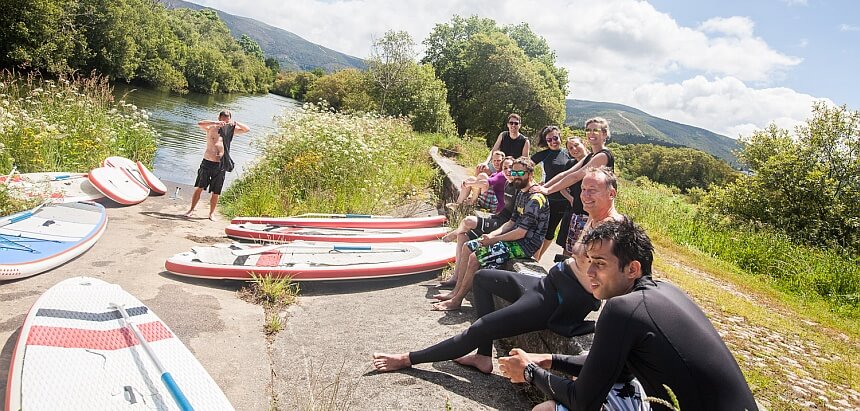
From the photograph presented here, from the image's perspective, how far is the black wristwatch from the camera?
8.07 ft

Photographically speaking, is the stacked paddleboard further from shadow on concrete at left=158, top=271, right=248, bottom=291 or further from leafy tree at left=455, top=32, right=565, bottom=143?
leafy tree at left=455, top=32, right=565, bottom=143

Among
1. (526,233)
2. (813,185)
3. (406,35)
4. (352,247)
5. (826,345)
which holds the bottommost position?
(352,247)

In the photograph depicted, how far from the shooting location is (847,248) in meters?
9.87

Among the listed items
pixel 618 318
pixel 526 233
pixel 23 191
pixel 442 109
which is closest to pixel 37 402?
pixel 618 318

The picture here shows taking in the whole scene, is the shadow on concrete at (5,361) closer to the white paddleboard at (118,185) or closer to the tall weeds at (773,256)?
the white paddleboard at (118,185)

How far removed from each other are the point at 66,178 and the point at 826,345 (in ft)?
32.0

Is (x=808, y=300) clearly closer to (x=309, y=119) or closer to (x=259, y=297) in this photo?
(x=259, y=297)

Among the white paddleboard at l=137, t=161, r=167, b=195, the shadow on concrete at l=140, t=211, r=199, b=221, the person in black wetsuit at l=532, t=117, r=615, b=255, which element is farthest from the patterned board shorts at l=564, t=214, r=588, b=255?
the white paddleboard at l=137, t=161, r=167, b=195

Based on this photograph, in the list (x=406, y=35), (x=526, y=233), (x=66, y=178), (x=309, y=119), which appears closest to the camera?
(x=526, y=233)

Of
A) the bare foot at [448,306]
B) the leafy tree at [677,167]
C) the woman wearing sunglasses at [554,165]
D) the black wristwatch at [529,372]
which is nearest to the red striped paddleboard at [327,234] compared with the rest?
the woman wearing sunglasses at [554,165]

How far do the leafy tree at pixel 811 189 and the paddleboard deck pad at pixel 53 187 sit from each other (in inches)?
524

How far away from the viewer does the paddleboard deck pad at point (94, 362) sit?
8.45ft

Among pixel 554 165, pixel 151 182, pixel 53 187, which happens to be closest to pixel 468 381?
pixel 554 165

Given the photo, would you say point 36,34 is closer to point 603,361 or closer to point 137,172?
point 137,172
